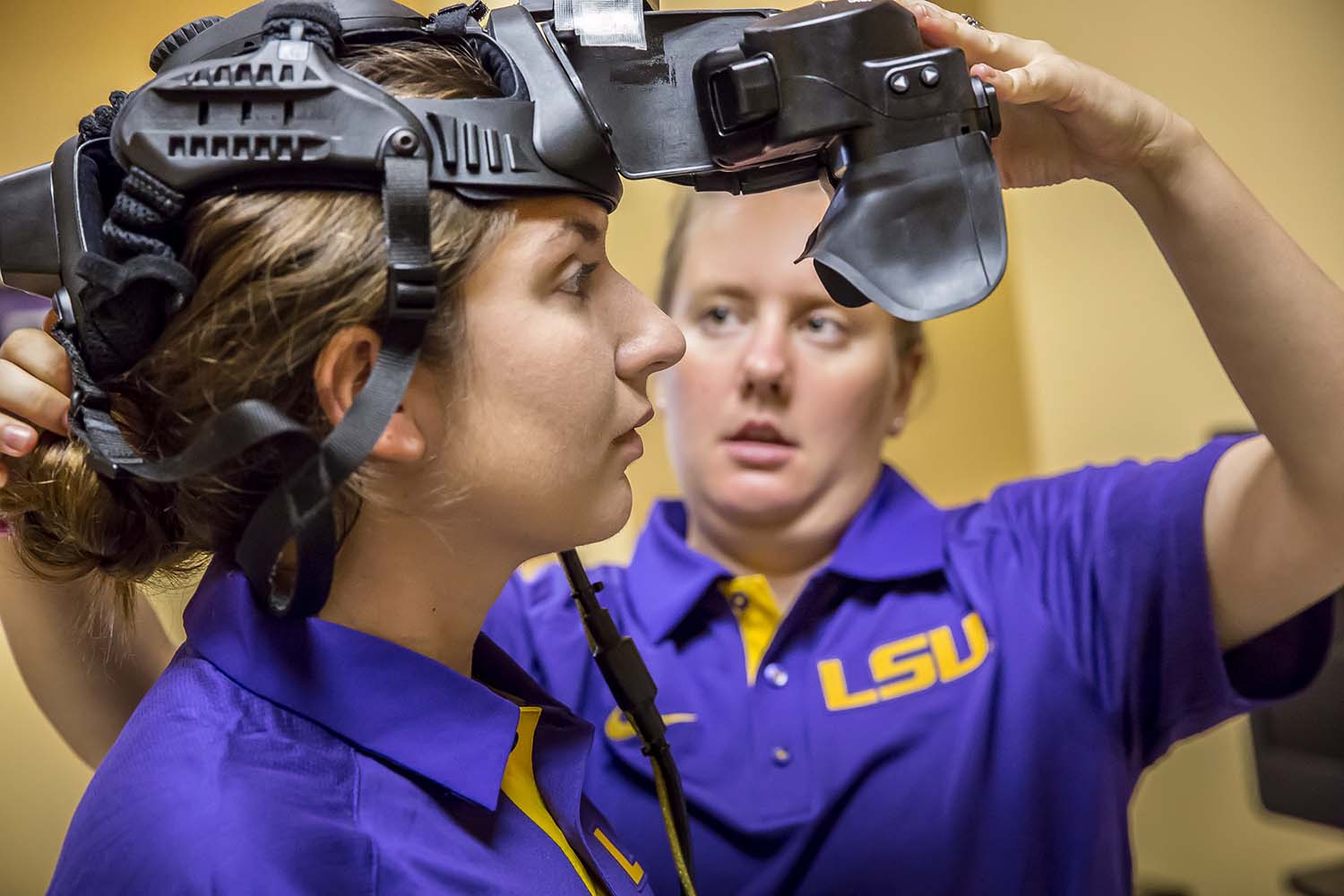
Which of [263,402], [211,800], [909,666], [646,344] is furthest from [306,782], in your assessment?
[909,666]

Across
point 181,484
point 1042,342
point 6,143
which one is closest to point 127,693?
point 181,484

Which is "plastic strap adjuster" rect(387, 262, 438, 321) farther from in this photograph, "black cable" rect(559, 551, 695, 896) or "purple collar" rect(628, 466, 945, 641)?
"purple collar" rect(628, 466, 945, 641)

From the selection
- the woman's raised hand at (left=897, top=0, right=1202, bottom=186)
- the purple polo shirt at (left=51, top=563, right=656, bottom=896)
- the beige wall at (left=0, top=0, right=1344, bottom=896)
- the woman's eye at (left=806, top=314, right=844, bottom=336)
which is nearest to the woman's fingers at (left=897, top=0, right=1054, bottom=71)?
the woman's raised hand at (left=897, top=0, right=1202, bottom=186)

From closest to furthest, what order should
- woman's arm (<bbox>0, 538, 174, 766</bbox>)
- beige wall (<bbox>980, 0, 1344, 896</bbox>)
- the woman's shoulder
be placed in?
the woman's shoulder < woman's arm (<bbox>0, 538, 174, 766</bbox>) < beige wall (<bbox>980, 0, 1344, 896</bbox>)

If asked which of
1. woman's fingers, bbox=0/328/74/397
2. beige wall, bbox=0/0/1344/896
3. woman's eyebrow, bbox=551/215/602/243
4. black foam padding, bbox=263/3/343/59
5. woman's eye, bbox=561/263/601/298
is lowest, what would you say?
beige wall, bbox=0/0/1344/896

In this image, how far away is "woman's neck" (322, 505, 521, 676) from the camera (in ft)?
2.11

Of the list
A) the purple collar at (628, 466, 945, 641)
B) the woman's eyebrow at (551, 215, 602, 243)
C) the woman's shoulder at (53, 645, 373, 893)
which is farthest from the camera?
the purple collar at (628, 466, 945, 641)

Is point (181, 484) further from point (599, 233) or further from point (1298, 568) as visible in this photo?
point (1298, 568)

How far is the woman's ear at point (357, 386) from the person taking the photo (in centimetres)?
58

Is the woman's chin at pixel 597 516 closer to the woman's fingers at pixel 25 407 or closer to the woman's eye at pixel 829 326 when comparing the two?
the woman's fingers at pixel 25 407

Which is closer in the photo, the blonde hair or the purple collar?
the blonde hair

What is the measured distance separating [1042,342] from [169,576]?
1.29 metres

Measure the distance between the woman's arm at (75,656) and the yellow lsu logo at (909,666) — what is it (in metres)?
0.51

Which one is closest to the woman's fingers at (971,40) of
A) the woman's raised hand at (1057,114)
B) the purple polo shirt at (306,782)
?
the woman's raised hand at (1057,114)
